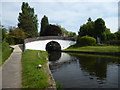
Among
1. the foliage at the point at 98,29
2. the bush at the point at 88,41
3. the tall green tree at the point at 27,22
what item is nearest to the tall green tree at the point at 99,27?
the foliage at the point at 98,29

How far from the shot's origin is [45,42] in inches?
1647

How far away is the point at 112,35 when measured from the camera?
50.9 m

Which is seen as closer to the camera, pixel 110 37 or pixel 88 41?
pixel 88 41

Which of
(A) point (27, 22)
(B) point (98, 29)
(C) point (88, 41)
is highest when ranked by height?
(A) point (27, 22)

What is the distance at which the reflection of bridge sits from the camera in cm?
3790

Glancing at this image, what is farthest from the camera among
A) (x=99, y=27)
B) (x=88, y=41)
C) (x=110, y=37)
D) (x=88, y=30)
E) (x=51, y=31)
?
(x=51, y=31)

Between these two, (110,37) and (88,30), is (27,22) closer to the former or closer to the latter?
(88,30)

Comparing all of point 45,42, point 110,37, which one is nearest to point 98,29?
point 110,37

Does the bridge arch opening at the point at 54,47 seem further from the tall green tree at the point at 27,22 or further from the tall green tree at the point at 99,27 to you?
the tall green tree at the point at 99,27

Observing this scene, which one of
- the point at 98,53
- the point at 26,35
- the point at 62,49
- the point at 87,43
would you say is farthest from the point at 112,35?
the point at 26,35

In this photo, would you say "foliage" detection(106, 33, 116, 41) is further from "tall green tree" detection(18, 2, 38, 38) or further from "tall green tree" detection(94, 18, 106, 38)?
"tall green tree" detection(18, 2, 38, 38)

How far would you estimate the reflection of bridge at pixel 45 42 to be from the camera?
37900 millimetres

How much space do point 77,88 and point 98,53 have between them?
74.5 ft

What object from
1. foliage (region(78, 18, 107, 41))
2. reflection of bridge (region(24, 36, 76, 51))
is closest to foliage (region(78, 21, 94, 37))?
foliage (region(78, 18, 107, 41))
